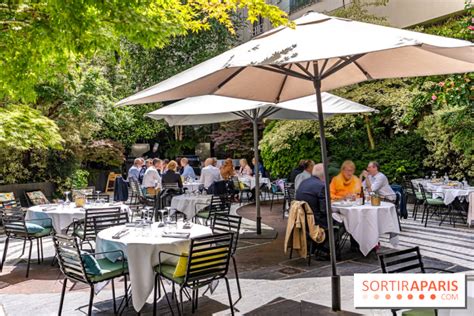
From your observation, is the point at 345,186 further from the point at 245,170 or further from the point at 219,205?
the point at 245,170

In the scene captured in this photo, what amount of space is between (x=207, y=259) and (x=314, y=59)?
7.56ft

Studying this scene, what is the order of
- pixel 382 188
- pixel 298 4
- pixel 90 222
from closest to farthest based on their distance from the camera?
pixel 90 222 < pixel 382 188 < pixel 298 4

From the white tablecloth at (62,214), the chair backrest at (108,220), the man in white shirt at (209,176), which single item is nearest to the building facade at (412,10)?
the man in white shirt at (209,176)

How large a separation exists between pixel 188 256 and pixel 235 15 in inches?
825

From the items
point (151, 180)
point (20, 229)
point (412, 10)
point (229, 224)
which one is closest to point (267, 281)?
point (229, 224)

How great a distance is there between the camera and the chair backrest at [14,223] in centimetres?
692

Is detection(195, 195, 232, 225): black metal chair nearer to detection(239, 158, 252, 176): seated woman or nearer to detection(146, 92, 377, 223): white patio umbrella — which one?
detection(146, 92, 377, 223): white patio umbrella

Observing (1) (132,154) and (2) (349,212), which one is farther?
(1) (132,154)

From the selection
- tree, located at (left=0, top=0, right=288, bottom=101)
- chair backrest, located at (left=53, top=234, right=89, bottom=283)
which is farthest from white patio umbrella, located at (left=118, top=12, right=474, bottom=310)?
chair backrest, located at (left=53, top=234, right=89, bottom=283)

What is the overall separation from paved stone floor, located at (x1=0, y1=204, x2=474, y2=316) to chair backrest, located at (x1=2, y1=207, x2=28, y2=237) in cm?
57

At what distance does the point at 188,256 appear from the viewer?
172 inches

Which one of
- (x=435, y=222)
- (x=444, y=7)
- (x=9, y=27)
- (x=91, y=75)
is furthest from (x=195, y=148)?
(x=9, y=27)

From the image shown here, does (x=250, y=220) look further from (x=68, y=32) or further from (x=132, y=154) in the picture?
(x=132, y=154)

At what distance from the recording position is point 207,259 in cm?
452
